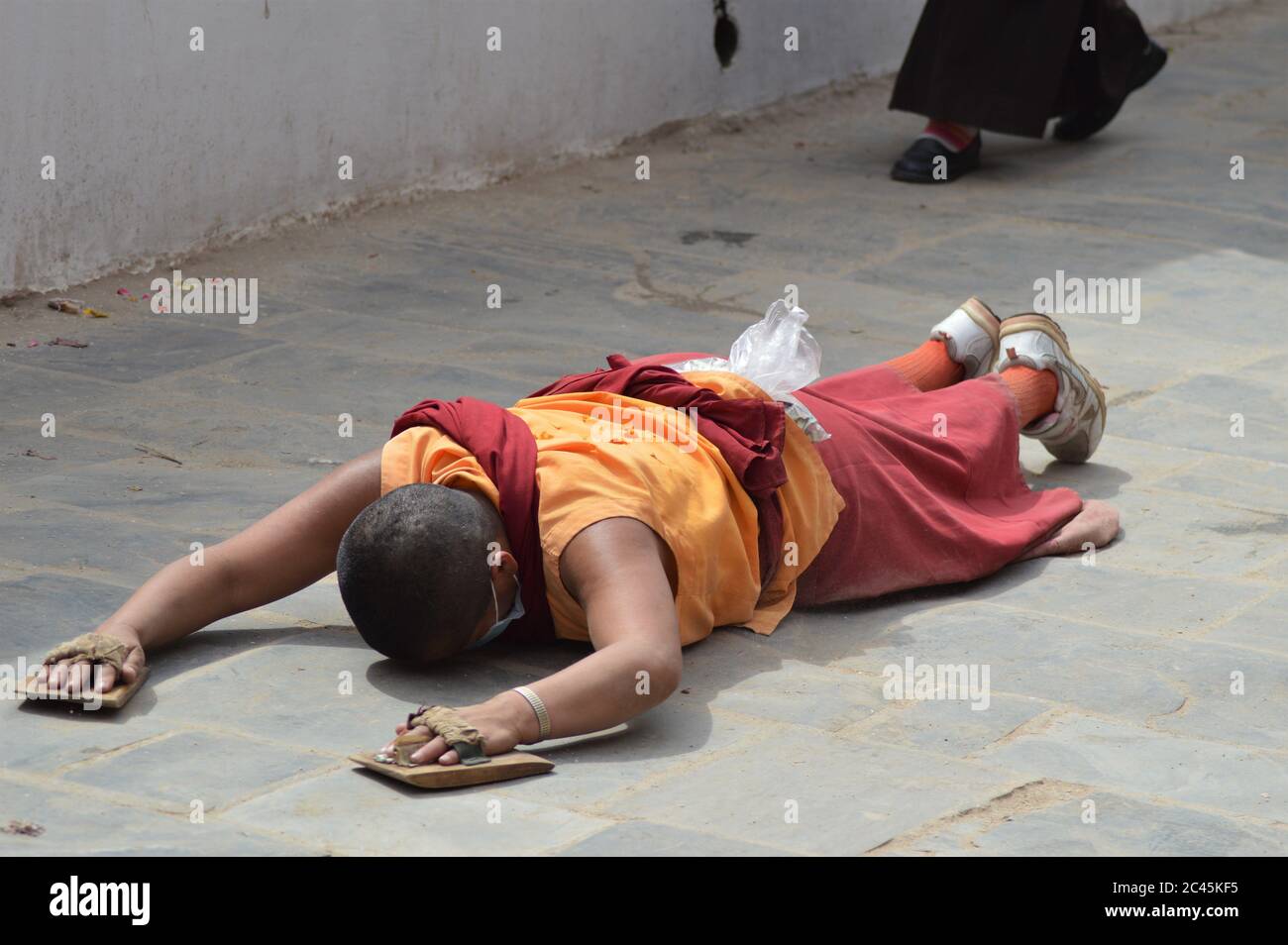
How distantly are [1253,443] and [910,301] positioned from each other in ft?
4.57

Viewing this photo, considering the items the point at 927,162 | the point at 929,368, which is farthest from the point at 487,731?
the point at 927,162

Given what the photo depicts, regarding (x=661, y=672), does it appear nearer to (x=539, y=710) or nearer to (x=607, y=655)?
(x=607, y=655)

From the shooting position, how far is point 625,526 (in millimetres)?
2793

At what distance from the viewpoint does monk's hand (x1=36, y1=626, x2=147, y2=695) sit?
104 inches

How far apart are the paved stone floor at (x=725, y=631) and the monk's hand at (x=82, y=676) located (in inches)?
1.7

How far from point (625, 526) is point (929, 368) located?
4.34 feet

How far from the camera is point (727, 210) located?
6.30 meters

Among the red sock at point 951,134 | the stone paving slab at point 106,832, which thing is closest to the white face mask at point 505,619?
the stone paving slab at point 106,832

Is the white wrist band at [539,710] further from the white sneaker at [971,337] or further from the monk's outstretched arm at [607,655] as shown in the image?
the white sneaker at [971,337]

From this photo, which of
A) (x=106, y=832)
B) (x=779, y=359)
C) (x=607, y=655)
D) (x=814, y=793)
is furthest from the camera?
(x=779, y=359)

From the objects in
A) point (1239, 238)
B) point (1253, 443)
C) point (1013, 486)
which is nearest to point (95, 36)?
point (1013, 486)

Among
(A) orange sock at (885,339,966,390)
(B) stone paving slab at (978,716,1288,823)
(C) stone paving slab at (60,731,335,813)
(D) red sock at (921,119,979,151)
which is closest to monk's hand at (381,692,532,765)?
(C) stone paving slab at (60,731,335,813)

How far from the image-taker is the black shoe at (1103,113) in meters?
7.20

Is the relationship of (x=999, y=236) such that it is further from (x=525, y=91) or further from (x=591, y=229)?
(x=525, y=91)
